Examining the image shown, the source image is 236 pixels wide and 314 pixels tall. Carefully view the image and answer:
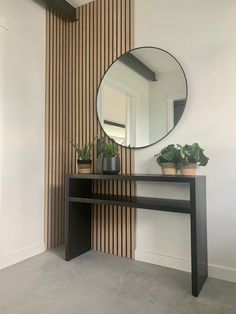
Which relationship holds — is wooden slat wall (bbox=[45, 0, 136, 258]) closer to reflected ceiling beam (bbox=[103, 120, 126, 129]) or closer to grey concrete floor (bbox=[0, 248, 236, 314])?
reflected ceiling beam (bbox=[103, 120, 126, 129])

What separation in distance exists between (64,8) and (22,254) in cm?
237

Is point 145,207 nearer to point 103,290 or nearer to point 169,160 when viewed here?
point 169,160

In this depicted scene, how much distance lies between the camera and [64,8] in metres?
2.36

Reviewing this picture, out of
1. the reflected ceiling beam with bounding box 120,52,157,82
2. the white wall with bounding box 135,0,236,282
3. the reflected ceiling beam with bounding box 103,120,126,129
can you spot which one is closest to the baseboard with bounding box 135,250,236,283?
Answer: the white wall with bounding box 135,0,236,282

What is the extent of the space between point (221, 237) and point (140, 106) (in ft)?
4.09

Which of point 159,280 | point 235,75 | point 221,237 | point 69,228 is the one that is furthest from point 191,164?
point 69,228

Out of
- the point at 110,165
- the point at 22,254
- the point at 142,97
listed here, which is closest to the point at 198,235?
the point at 110,165

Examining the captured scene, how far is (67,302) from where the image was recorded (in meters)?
1.42

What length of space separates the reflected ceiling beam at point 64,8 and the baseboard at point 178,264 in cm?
243

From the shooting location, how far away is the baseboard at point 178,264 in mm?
1717

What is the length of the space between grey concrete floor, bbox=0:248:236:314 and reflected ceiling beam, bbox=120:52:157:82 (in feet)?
5.27

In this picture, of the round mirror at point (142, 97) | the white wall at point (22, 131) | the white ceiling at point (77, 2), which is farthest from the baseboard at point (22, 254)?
the white ceiling at point (77, 2)

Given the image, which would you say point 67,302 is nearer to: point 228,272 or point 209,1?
point 228,272

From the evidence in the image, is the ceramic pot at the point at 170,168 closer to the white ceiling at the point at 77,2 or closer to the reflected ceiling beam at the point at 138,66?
the reflected ceiling beam at the point at 138,66
